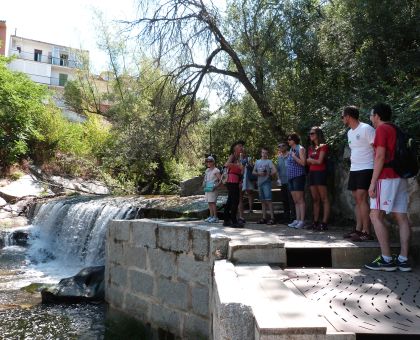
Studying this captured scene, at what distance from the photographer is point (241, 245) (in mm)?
4340

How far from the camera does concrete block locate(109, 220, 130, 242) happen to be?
6.86 m

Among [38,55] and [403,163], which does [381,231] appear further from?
[38,55]

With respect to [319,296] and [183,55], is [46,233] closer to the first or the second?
[183,55]

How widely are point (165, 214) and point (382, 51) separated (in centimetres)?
587

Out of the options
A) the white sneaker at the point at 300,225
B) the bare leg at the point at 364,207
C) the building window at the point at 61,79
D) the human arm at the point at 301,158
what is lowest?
the white sneaker at the point at 300,225

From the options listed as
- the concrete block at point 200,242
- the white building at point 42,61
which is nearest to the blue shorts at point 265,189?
the concrete block at point 200,242

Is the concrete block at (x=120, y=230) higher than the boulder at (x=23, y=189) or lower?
lower

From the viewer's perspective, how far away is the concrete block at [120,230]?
270 inches

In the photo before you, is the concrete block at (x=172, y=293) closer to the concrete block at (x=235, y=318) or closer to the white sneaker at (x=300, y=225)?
the white sneaker at (x=300, y=225)

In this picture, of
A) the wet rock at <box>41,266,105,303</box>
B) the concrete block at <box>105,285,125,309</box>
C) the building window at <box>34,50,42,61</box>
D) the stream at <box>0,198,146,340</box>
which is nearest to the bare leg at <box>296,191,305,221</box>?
the concrete block at <box>105,285,125,309</box>

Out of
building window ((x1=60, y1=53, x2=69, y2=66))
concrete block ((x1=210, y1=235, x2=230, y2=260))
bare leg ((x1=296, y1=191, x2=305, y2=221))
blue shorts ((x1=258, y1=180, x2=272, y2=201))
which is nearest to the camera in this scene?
concrete block ((x1=210, y1=235, x2=230, y2=260))

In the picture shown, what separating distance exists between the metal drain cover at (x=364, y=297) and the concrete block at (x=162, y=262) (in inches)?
73.1

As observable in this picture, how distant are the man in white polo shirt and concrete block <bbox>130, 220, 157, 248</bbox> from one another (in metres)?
2.65

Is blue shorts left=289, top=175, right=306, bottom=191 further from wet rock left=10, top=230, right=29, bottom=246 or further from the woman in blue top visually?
wet rock left=10, top=230, right=29, bottom=246
